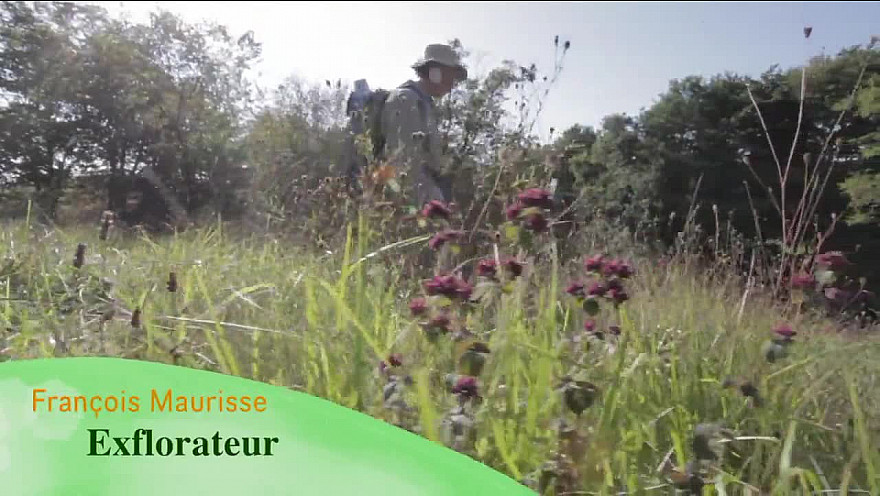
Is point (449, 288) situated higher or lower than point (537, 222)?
lower

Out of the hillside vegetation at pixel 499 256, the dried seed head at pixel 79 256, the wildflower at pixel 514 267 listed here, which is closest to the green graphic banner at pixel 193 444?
the hillside vegetation at pixel 499 256

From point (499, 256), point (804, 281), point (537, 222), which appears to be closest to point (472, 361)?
point (537, 222)

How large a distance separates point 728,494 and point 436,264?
65 cm

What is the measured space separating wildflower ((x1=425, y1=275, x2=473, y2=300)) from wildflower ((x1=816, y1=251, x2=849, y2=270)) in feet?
1.82

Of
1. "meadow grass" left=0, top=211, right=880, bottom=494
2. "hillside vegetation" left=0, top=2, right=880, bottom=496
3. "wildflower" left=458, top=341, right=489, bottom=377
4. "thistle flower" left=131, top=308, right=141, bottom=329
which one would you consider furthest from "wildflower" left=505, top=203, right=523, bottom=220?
"thistle flower" left=131, top=308, right=141, bottom=329

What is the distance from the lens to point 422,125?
150 cm

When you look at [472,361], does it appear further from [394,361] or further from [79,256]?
[79,256]

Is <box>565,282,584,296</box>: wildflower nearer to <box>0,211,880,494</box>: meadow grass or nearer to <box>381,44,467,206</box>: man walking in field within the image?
<box>0,211,880,494</box>: meadow grass

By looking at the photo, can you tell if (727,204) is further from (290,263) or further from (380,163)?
(290,263)

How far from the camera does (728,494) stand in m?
1.13

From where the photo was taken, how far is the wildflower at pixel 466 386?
108cm

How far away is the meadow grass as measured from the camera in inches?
43.2

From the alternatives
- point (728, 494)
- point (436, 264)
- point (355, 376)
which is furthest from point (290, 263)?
point (728, 494)

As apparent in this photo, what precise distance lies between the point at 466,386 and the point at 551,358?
6.1 inches
